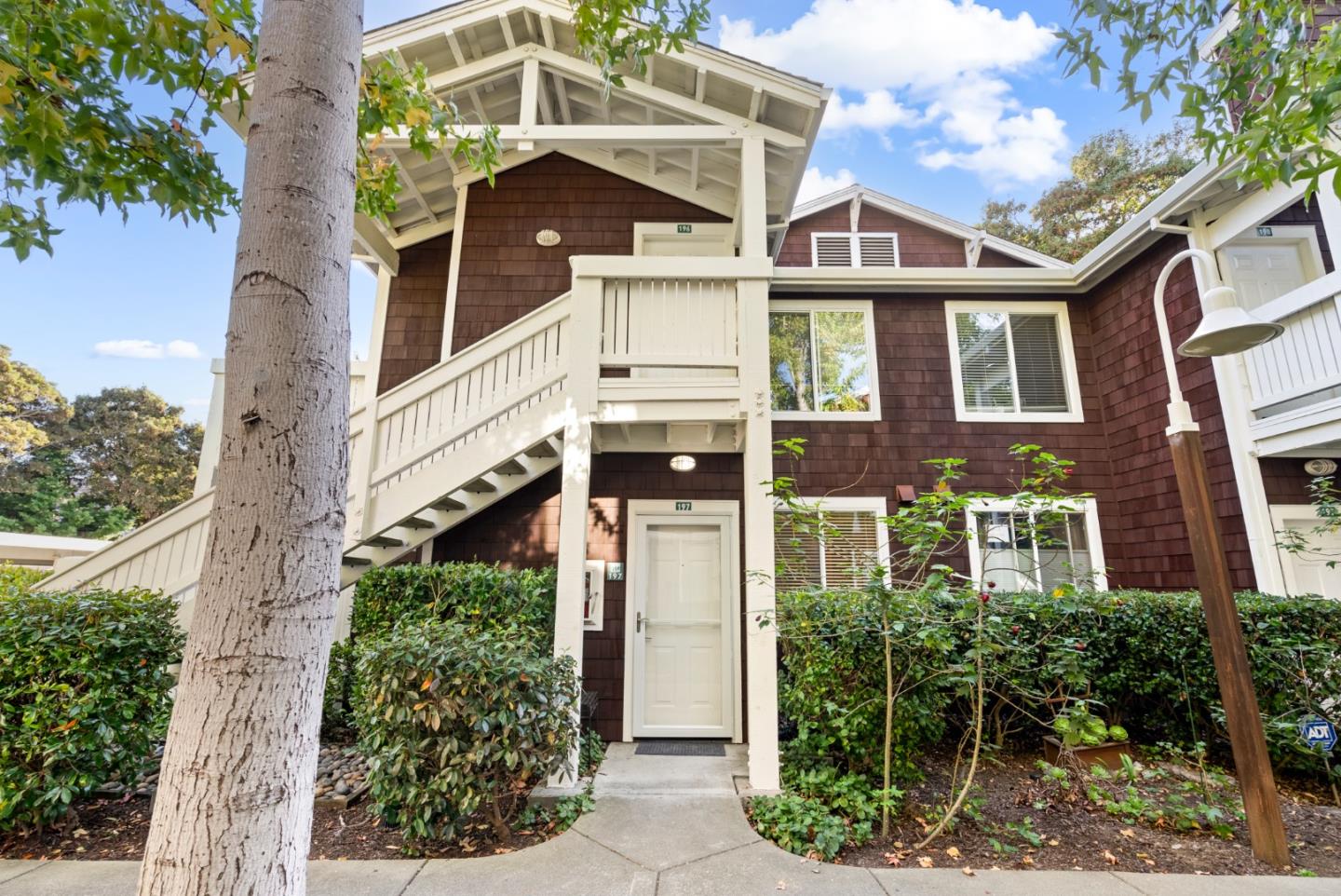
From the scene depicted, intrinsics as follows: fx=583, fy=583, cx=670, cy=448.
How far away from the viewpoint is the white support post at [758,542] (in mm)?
3939

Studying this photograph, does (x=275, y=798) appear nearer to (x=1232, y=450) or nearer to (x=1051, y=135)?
(x=1232, y=450)

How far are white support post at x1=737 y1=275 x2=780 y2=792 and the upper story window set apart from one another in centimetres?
768

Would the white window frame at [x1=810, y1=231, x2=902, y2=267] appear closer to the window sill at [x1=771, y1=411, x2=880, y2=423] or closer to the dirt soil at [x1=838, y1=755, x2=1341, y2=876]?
the window sill at [x1=771, y1=411, x2=880, y2=423]

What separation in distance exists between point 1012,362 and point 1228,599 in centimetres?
409

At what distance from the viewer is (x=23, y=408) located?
1909 centimetres

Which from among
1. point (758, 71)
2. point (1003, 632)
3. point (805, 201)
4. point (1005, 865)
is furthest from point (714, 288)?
point (805, 201)

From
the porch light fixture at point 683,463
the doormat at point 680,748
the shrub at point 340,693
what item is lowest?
the doormat at point 680,748

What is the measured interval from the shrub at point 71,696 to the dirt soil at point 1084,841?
4.04 metres

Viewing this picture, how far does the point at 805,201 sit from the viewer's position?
37.1ft

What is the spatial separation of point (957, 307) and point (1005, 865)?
18.4 ft

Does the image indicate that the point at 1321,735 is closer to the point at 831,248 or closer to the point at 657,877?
the point at 657,877

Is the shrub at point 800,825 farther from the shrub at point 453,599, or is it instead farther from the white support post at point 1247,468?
the white support post at point 1247,468

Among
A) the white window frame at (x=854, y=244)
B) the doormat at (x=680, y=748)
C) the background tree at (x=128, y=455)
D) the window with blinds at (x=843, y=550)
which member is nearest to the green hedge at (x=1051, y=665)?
the doormat at (x=680, y=748)

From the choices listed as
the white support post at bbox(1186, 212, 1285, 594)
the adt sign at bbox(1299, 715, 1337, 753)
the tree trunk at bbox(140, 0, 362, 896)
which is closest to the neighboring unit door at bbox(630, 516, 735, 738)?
the adt sign at bbox(1299, 715, 1337, 753)
